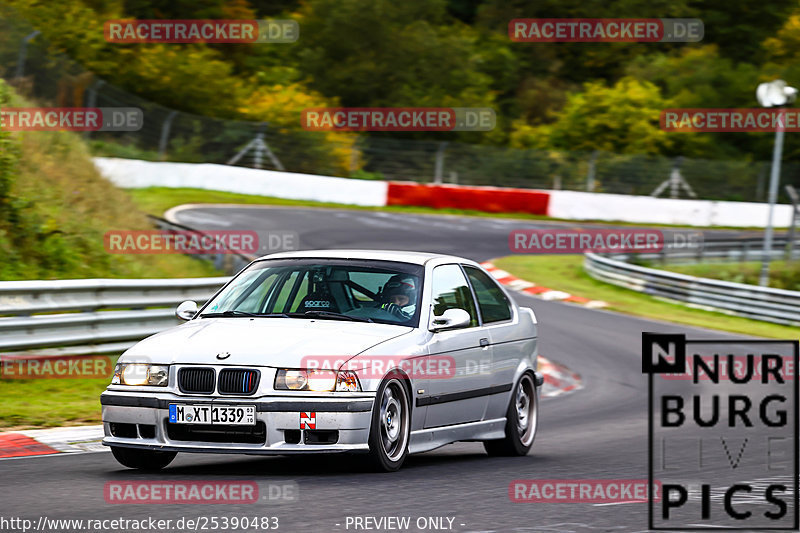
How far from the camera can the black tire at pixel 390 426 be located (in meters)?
7.18

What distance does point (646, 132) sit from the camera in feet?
171

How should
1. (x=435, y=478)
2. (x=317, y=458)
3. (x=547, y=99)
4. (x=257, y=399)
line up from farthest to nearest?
(x=547, y=99) → (x=317, y=458) → (x=435, y=478) → (x=257, y=399)

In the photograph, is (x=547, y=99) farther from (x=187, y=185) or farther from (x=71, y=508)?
(x=71, y=508)

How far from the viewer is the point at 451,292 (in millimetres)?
8766

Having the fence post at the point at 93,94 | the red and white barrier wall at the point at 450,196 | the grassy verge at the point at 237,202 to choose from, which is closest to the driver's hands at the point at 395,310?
the grassy verge at the point at 237,202

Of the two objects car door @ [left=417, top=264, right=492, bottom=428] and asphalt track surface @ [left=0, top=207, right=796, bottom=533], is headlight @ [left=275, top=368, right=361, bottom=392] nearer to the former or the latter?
asphalt track surface @ [left=0, top=207, right=796, bottom=533]

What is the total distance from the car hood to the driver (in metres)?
0.33

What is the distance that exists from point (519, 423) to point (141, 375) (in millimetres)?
3343

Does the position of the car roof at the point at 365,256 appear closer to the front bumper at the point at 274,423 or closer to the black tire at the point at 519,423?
the black tire at the point at 519,423

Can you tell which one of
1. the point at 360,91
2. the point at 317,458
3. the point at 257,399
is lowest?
the point at 317,458

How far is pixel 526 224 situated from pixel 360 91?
20661mm

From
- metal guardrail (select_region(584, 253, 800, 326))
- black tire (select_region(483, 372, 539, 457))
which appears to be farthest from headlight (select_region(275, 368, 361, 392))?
metal guardrail (select_region(584, 253, 800, 326))

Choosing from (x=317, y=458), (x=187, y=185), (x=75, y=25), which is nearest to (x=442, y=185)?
(x=187, y=185)

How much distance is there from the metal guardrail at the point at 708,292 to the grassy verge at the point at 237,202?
30.3ft
